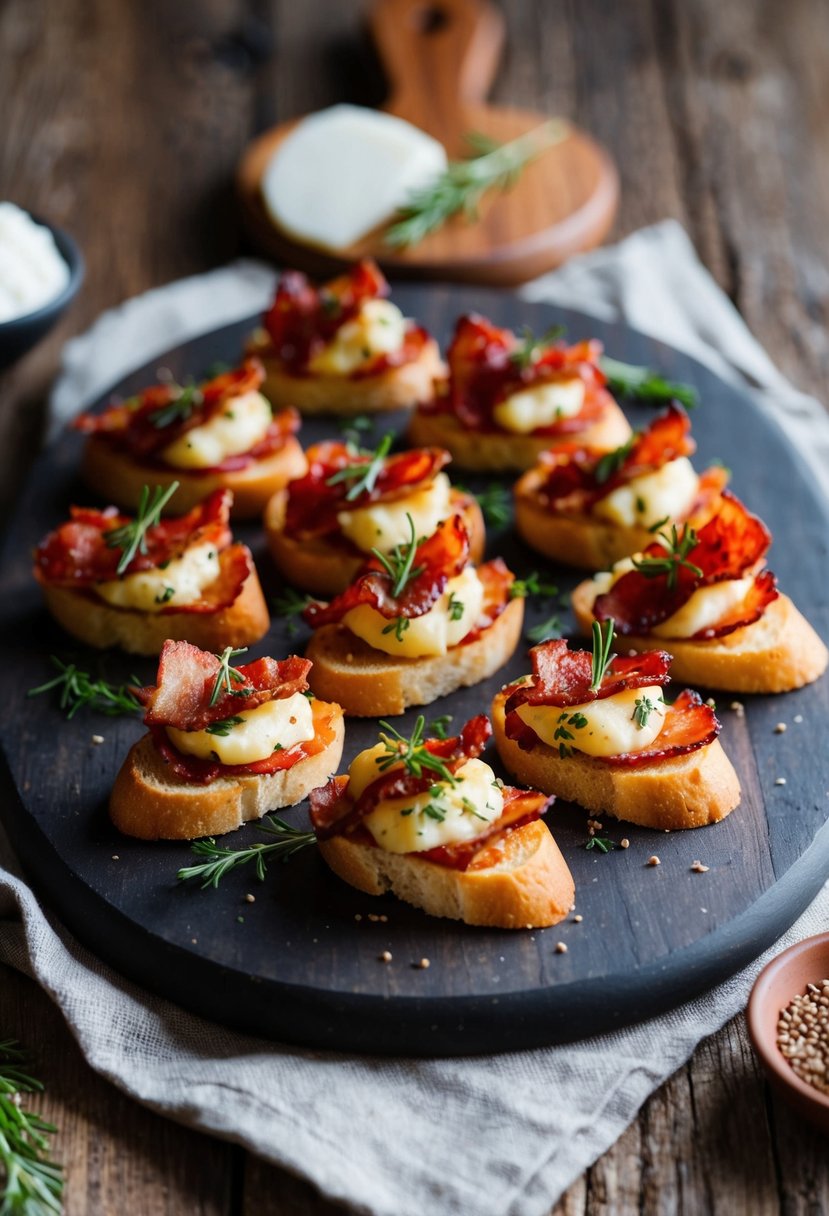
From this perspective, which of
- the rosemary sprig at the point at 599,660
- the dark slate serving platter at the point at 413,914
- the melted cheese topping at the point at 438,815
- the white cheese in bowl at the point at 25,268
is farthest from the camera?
the white cheese in bowl at the point at 25,268

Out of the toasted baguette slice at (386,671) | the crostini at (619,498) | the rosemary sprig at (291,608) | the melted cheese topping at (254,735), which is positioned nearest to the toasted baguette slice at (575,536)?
the crostini at (619,498)

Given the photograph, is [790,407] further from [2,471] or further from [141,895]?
[141,895]

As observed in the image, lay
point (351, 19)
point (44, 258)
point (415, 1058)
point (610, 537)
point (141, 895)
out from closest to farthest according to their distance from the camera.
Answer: point (415, 1058), point (141, 895), point (610, 537), point (44, 258), point (351, 19)

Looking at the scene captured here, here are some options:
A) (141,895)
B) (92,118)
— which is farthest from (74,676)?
(92,118)

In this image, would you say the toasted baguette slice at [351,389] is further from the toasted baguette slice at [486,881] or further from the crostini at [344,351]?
the toasted baguette slice at [486,881]

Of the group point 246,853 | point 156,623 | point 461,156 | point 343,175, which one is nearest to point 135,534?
point 156,623

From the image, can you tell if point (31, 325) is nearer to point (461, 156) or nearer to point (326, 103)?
point (461, 156)
